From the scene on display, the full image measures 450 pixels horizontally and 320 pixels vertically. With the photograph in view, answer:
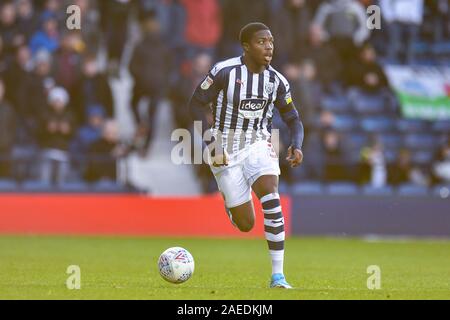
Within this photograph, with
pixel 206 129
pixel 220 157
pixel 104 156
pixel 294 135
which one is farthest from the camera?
Result: pixel 104 156

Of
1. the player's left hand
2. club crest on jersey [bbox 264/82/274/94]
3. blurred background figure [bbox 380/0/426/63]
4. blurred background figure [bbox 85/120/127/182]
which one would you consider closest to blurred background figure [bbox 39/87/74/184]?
blurred background figure [bbox 85/120/127/182]

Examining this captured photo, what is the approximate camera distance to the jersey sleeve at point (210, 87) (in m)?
10.8

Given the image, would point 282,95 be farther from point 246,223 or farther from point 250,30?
point 246,223

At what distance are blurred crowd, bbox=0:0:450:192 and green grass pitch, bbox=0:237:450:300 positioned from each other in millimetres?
1676

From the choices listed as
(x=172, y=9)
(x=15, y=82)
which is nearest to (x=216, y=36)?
(x=172, y=9)

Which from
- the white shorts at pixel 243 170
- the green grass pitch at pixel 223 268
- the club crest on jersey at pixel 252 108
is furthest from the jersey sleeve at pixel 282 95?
the green grass pitch at pixel 223 268

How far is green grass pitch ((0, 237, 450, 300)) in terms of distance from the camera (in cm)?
962

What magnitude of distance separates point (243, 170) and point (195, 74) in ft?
31.7

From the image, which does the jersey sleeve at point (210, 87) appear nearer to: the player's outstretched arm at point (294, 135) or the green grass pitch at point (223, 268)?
the player's outstretched arm at point (294, 135)

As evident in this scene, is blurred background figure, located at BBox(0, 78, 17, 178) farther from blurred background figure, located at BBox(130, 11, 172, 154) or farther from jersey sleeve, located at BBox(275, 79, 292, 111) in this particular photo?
jersey sleeve, located at BBox(275, 79, 292, 111)

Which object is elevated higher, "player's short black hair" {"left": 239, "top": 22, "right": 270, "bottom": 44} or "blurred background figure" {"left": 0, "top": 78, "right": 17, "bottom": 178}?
"player's short black hair" {"left": 239, "top": 22, "right": 270, "bottom": 44}

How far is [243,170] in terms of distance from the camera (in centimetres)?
1085

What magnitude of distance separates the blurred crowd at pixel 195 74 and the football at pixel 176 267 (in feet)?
30.6

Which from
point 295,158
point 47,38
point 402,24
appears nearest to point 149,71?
point 47,38
